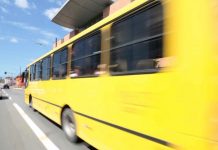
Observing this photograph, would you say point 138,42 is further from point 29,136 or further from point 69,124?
point 29,136

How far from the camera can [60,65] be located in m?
8.48

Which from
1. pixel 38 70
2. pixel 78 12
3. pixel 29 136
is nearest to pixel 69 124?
pixel 29 136

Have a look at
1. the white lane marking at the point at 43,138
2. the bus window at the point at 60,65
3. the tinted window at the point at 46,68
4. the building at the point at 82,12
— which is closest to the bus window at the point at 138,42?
the white lane marking at the point at 43,138

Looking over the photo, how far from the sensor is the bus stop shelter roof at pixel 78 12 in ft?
106

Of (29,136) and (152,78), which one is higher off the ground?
(152,78)

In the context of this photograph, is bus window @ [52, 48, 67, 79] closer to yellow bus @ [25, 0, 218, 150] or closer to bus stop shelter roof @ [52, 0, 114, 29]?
yellow bus @ [25, 0, 218, 150]

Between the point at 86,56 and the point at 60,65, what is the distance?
2385mm

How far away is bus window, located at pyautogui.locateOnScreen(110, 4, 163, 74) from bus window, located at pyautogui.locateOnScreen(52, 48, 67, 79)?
319 cm

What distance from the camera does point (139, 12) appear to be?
4.19m

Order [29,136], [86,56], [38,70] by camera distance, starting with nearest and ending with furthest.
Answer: [86,56], [29,136], [38,70]

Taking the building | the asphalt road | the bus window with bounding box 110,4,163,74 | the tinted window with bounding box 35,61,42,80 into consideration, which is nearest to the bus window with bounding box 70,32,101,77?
the bus window with bounding box 110,4,163,74

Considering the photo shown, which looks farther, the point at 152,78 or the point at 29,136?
the point at 29,136

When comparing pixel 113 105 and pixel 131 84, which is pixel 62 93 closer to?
pixel 113 105

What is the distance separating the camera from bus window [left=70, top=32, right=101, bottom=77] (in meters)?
5.69
